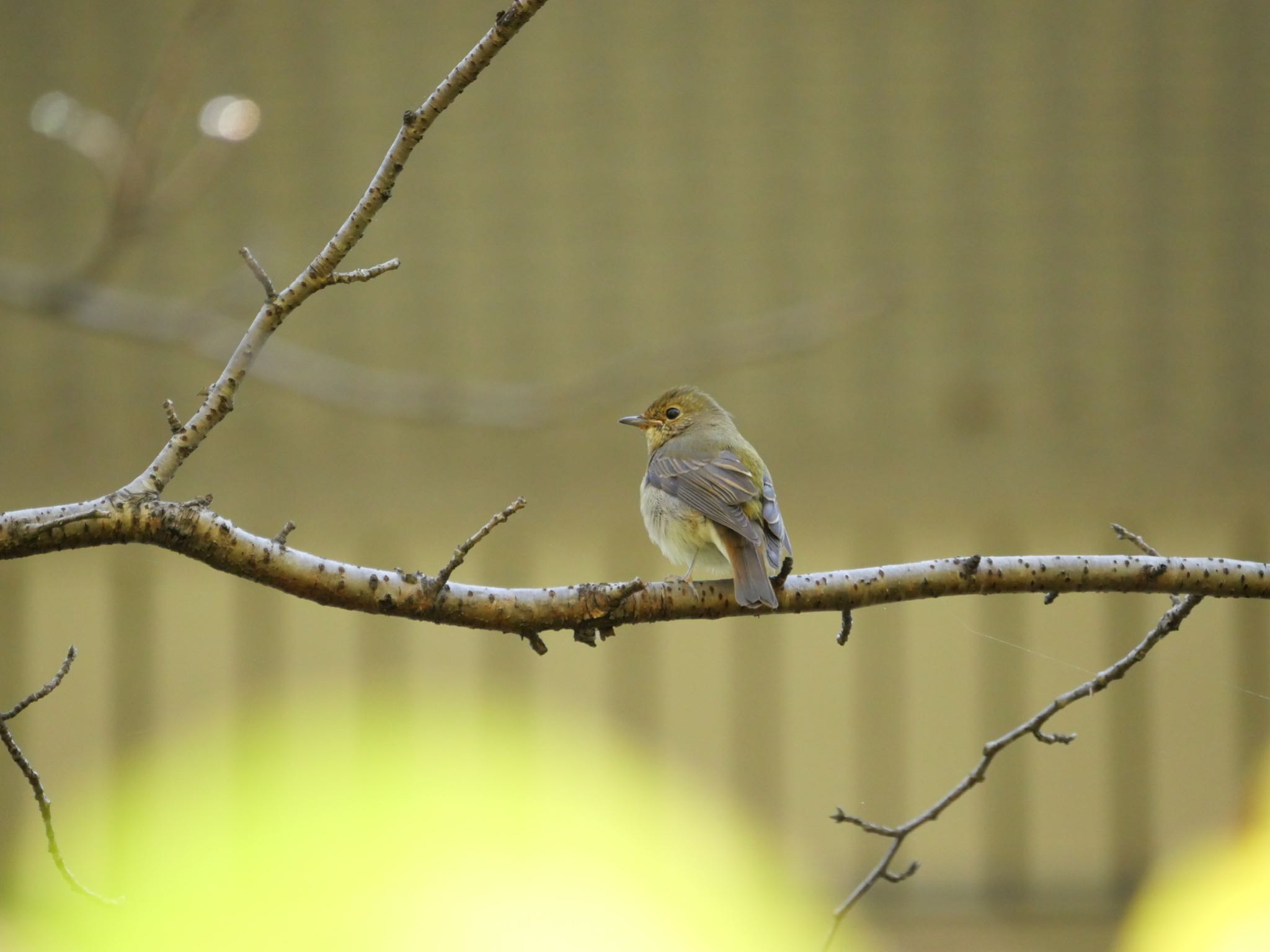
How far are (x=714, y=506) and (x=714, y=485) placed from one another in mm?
114

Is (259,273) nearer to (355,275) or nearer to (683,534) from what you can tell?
(355,275)

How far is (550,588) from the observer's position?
233 cm

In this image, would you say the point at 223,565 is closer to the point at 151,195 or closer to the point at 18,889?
the point at 151,195

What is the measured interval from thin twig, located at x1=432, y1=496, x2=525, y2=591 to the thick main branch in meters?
0.06

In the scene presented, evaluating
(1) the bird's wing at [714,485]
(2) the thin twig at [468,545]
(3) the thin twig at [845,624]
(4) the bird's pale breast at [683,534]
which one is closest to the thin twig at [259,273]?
(2) the thin twig at [468,545]

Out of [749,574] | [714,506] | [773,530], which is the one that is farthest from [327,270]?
[773,530]

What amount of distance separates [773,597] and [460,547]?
0.72 metres

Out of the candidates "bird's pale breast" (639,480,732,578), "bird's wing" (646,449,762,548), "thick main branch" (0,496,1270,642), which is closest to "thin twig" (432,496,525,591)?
"thick main branch" (0,496,1270,642)

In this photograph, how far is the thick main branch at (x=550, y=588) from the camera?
1982 millimetres

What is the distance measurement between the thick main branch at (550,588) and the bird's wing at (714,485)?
0.54 metres

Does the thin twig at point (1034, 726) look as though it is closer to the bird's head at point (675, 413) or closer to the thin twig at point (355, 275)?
the thin twig at point (355, 275)

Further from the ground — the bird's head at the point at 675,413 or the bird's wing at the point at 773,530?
the bird's head at the point at 675,413

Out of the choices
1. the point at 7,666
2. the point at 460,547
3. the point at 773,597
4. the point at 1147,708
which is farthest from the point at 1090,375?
the point at 7,666

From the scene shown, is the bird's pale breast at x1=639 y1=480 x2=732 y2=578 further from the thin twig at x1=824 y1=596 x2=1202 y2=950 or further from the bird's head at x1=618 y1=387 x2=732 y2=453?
the thin twig at x1=824 y1=596 x2=1202 y2=950
